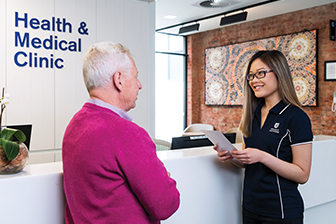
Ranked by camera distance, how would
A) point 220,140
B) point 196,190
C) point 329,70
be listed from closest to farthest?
point 220,140 → point 196,190 → point 329,70

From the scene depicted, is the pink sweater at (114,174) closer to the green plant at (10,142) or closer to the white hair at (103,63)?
the white hair at (103,63)

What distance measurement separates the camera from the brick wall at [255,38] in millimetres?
5750

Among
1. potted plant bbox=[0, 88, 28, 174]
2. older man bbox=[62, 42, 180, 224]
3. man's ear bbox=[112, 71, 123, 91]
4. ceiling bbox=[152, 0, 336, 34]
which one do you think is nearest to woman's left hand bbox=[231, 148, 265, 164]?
older man bbox=[62, 42, 180, 224]

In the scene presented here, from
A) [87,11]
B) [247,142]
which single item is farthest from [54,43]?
[247,142]

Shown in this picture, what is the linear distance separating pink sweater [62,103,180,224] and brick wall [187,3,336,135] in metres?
5.50

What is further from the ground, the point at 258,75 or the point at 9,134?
the point at 258,75

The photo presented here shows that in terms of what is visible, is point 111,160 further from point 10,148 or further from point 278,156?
point 278,156

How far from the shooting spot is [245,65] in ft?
18.8

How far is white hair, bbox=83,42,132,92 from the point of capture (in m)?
1.09

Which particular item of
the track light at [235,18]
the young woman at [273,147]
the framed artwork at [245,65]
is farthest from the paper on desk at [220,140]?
the track light at [235,18]

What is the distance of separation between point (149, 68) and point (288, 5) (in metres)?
3.18

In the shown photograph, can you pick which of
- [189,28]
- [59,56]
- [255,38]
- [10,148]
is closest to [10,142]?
[10,148]

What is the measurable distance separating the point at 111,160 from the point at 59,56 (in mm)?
2952

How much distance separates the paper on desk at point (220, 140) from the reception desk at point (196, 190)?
0.66ft
